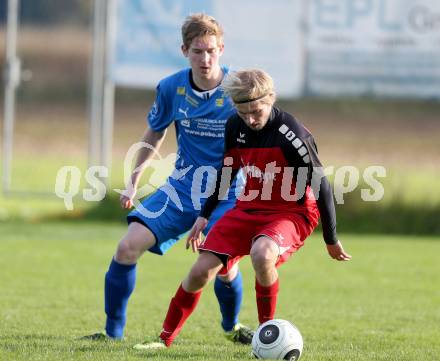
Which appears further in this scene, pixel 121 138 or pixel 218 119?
pixel 121 138

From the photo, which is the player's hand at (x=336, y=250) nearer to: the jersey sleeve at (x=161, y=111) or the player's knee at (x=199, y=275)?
the player's knee at (x=199, y=275)

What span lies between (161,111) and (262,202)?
118cm

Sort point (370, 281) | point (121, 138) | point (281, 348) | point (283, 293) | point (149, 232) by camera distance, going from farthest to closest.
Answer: point (121, 138)
point (370, 281)
point (283, 293)
point (149, 232)
point (281, 348)

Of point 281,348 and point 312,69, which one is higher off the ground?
point 312,69

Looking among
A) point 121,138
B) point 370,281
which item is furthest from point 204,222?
point 121,138

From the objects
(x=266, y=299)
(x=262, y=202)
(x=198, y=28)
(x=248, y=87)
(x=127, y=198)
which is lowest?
(x=266, y=299)

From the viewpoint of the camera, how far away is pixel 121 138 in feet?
65.7

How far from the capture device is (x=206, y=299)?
27.8 ft

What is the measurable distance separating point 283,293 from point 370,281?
1234mm

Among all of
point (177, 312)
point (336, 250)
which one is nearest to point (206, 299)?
point (177, 312)

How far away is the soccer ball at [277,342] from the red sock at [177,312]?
0.54 meters

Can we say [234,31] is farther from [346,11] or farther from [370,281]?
[370,281]

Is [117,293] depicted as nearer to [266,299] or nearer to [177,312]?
[177,312]

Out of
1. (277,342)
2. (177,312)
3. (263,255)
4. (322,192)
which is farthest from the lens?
(177,312)
